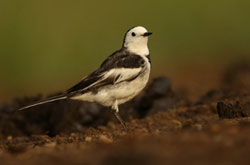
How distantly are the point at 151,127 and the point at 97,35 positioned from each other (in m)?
11.7

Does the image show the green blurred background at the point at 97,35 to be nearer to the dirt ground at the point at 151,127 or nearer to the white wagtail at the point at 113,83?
the dirt ground at the point at 151,127

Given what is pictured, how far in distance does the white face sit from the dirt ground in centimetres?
113

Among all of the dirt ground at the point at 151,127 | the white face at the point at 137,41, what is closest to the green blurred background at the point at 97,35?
the dirt ground at the point at 151,127

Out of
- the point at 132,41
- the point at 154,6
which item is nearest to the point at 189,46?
the point at 154,6

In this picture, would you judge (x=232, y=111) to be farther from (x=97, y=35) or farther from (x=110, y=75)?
(x=97, y=35)

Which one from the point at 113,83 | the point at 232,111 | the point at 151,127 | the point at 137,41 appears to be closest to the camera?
the point at 232,111

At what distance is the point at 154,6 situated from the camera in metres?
20.2

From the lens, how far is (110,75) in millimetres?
7426

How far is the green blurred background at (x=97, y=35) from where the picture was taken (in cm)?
1759

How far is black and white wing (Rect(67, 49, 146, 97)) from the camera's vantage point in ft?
24.3

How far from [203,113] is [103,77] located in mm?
2230

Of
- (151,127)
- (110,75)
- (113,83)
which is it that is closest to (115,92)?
(113,83)

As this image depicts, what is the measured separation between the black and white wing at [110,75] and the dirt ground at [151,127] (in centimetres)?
66

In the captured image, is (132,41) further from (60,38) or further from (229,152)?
(60,38)
